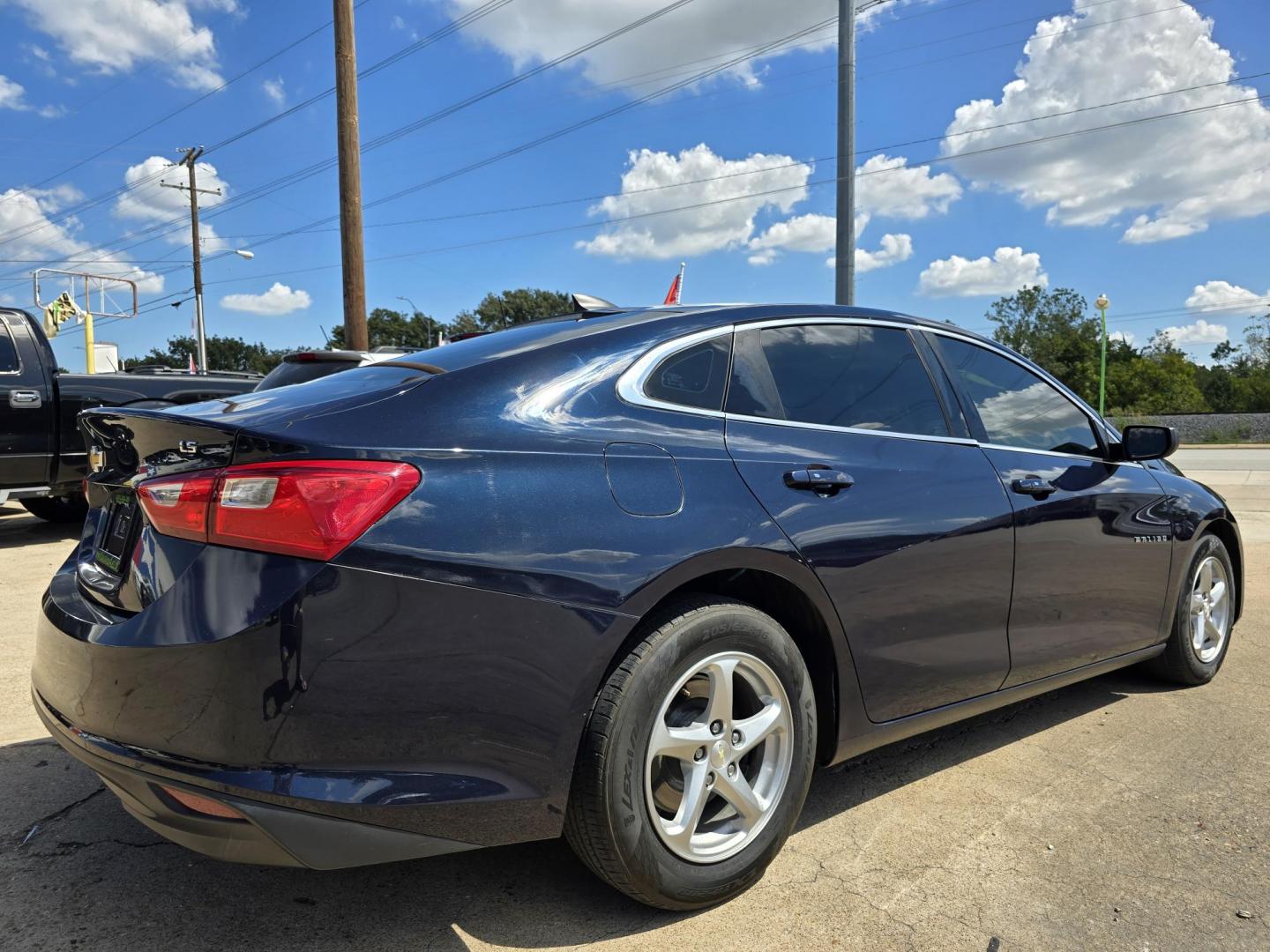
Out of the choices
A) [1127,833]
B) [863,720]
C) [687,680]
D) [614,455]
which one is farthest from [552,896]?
[1127,833]

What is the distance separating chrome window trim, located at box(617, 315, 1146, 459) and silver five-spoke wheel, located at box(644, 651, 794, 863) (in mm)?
667

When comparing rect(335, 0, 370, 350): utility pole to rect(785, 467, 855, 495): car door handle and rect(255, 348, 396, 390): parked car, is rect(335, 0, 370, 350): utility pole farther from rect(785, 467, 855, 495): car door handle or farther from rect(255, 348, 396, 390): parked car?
rect(785, 467, 855, 495): car door handle

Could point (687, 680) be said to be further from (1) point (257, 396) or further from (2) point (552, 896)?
(1) point (257, 396)

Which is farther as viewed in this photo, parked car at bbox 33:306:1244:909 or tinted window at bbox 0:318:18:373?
tinted window at bbox 0:318:18:373

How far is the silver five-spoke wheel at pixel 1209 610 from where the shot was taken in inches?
165

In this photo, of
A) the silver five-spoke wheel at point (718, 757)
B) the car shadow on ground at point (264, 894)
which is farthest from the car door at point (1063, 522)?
the silver five-spoke wheel at point (718, 757)

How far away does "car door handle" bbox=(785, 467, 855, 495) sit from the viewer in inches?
98.3

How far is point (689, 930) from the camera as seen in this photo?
225 centimetres

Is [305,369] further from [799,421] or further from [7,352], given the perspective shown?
[799,421]

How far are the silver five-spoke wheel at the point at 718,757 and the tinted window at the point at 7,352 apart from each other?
7783 millimetres

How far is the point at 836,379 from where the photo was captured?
285cm

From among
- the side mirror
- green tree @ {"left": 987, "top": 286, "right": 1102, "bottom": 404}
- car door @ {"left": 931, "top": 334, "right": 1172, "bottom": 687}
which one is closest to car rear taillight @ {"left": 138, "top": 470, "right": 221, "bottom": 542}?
car door @ {"left": 931, "top": 334, "right": 1172, "bottom": 687}

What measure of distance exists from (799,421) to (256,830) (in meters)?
1.73

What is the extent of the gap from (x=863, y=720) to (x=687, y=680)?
0.70m
